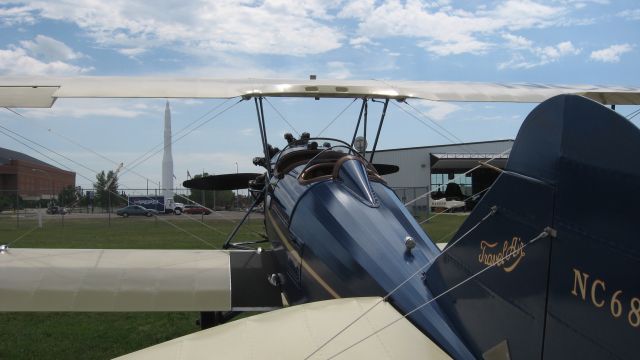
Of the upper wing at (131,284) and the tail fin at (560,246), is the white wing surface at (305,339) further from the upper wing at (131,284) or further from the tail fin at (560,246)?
the upper wing at (131,284)

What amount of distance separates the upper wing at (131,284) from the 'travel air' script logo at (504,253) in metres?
2.88

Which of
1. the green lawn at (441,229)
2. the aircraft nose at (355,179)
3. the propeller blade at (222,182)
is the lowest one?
the green lawn at (441,229)

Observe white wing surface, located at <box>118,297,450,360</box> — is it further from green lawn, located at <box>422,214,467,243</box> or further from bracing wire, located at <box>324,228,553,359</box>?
green lawn, located at <box>422,214,467,243</box>

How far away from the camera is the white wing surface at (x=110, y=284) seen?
5.00 metres

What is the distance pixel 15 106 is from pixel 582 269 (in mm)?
5550

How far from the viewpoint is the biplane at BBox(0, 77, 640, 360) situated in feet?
5.86

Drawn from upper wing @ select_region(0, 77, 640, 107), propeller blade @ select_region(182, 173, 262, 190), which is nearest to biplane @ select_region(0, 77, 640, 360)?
upper wing @ select_region(0, 77, 640, 107)

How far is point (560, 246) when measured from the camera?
78.2 inches

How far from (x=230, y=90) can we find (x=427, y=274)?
13.2ft

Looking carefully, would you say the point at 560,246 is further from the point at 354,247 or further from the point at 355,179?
the point at 355,179

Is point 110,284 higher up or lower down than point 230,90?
lower down

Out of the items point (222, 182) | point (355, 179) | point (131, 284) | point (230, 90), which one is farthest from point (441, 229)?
point (355, 179)

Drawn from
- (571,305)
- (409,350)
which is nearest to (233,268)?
(409,350)

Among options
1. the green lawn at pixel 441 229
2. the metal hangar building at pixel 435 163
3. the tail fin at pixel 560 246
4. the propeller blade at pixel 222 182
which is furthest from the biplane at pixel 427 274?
the metal hangar building at pixel 435 163
